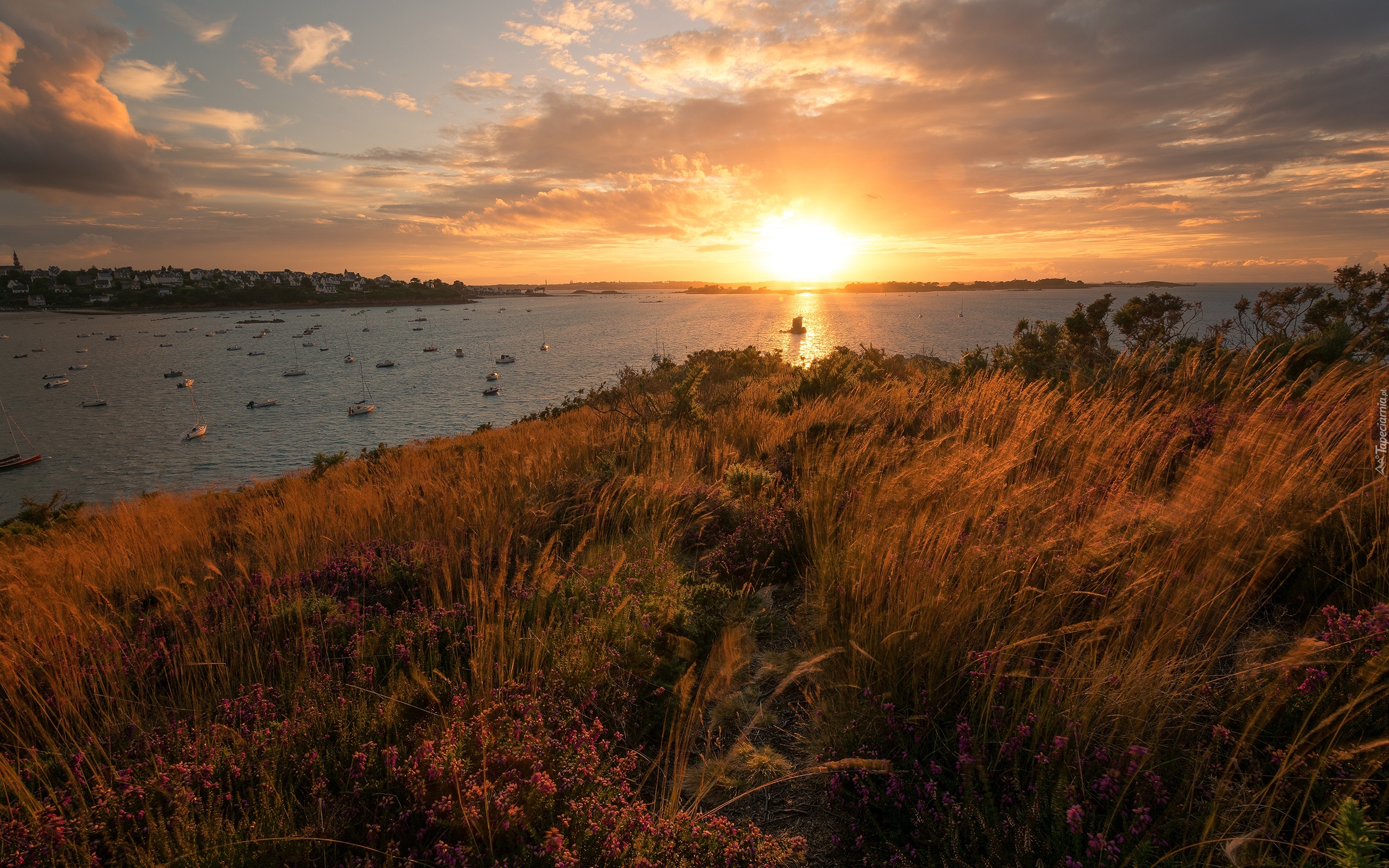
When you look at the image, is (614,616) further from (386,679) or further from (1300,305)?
(1300,305)

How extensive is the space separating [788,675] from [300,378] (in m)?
92.4

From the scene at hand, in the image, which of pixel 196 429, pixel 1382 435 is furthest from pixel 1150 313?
pixel 196 429

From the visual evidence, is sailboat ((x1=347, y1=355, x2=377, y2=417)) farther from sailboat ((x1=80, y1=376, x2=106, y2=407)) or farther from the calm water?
sailboat ((x1=80, y1=376, x2=106, y2=407))

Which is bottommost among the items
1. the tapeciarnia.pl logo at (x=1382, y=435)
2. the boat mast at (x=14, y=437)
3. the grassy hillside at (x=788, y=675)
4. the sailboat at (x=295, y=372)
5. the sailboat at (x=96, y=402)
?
the boat mast at (x=14, y=437)

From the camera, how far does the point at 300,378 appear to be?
77.4m

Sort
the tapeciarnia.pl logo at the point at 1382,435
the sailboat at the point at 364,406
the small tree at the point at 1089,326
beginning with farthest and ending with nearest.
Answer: the sailboat at the point at 364,406, the small tree at the point at 1089,326, the tapeciarnia.pl logo at the point at 1382,435

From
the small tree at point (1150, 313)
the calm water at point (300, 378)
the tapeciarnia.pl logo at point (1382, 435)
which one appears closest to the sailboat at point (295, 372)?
the calm water at point (300, 378)

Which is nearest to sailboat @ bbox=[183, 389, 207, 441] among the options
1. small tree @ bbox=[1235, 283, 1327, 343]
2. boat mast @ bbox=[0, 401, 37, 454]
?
boat mast @ bbox=[0, 401, 37, 454]

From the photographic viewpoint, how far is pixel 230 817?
8.16ft

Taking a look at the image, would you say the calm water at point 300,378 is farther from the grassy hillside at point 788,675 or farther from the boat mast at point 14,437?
the grassy hillside at point 788,675

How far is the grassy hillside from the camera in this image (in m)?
2.29

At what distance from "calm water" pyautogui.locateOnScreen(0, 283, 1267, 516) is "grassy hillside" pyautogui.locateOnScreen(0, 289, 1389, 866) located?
1104cm

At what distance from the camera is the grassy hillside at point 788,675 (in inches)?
90.2

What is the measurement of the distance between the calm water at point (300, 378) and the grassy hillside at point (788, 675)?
11041 millimetres
